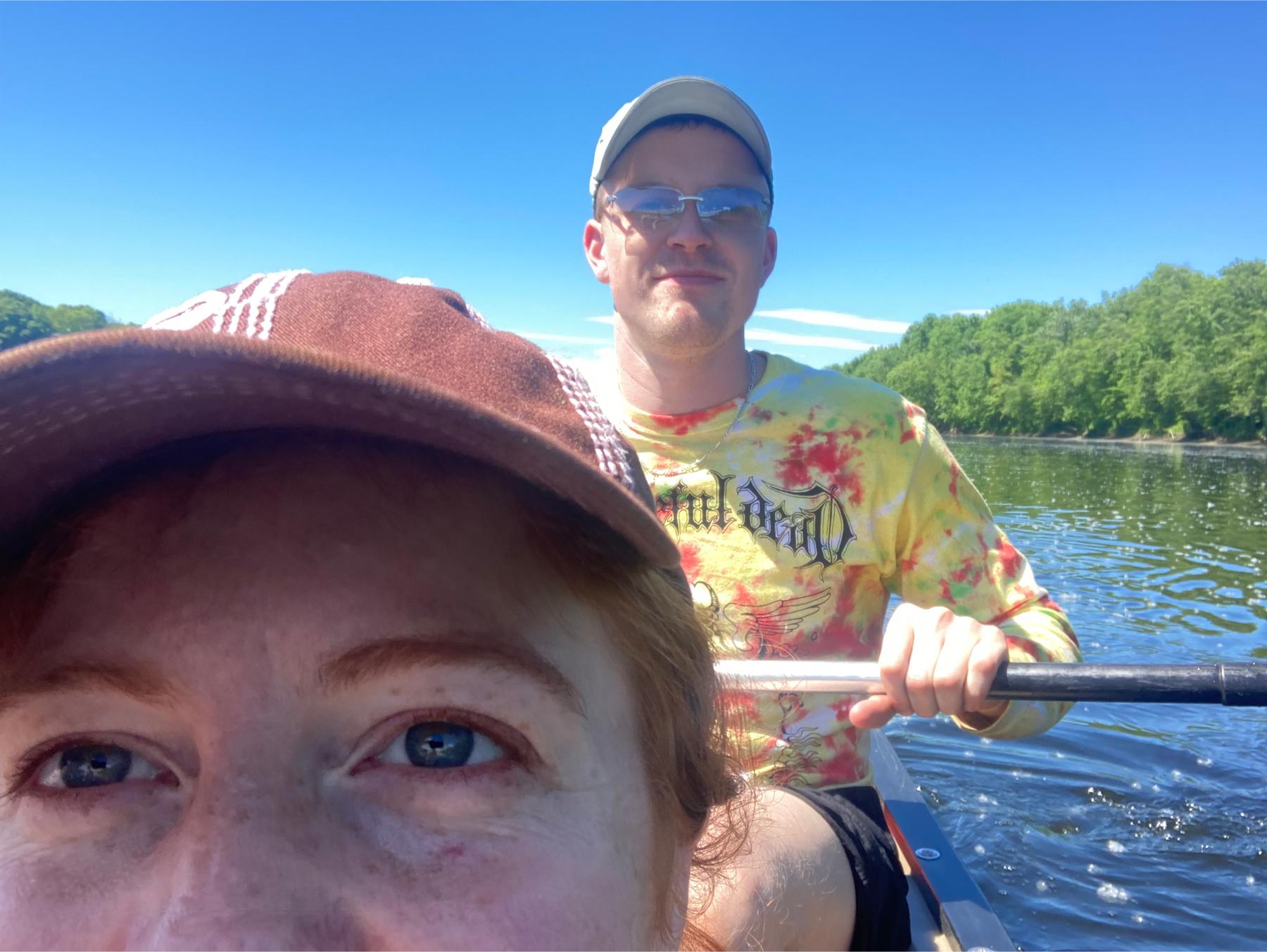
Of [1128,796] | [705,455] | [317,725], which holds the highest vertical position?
[705,455]

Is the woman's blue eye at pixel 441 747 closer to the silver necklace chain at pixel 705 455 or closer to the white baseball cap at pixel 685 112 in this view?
the silver necklace chain at pixel 705 455

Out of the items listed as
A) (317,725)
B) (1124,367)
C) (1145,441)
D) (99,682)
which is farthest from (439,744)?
(1124,367)

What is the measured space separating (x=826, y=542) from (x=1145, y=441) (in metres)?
63.5

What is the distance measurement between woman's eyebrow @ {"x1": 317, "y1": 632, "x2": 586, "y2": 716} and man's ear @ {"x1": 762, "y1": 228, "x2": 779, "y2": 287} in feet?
7.06

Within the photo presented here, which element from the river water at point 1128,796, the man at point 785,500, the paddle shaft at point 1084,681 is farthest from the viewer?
the river water at point 1128,796

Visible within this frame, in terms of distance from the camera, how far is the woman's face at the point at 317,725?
2.37 feet

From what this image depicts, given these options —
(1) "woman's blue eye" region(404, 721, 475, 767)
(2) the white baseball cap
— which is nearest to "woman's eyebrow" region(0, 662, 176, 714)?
(1) "woman's blue eye" region(404, 721, 475, 767)

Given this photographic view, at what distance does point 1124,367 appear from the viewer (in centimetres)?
6209

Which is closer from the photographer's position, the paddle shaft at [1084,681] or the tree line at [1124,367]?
the paddle shaft at [1084,681]

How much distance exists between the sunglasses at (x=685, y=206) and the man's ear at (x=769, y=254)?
16 cm

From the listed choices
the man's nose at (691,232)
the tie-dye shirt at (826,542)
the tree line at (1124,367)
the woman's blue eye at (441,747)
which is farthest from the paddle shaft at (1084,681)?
the tree line at (1124,367)

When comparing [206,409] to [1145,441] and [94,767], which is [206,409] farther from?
[1145,441]

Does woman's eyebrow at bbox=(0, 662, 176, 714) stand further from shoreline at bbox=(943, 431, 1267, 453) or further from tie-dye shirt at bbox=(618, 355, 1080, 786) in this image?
shoreline at bbox=(943, 431, 1267, 453)

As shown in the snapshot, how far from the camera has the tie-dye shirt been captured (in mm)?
2236
